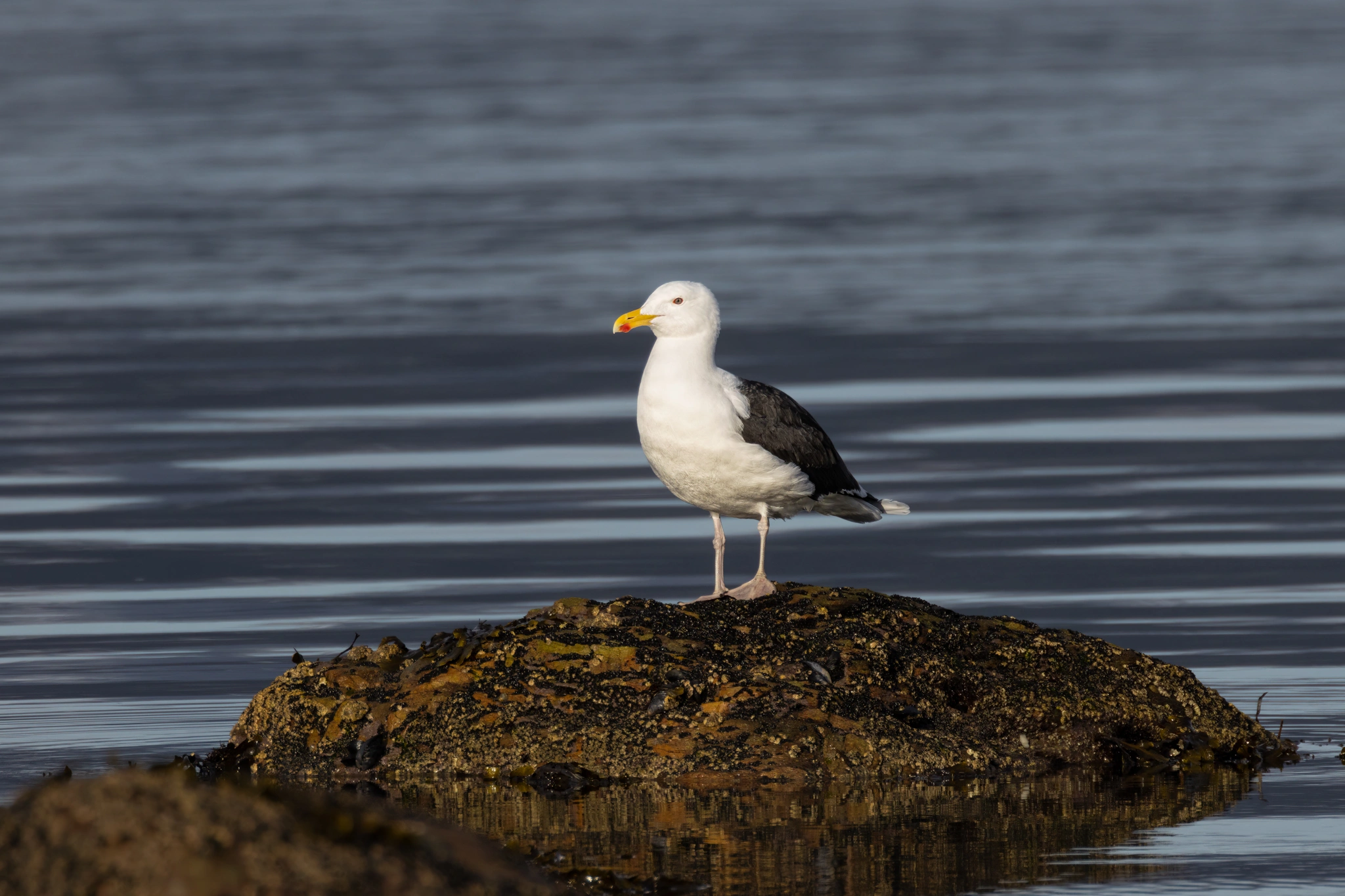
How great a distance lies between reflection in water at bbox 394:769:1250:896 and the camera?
7484 millimetres

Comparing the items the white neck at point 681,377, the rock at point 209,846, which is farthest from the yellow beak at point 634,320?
the rock at point 209,846

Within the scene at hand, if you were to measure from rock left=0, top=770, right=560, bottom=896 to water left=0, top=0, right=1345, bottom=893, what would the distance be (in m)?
2.68

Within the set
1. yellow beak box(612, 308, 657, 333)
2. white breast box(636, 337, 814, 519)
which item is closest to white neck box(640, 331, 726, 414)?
white breast box(636, 337, 814, 519)

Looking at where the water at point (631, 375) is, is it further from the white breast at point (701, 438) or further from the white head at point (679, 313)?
the white head at point (679, 313)

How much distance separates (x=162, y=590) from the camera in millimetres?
13523

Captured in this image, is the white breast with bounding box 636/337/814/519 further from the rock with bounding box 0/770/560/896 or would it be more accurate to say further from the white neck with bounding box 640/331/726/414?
the rock with bounding box 0/770/560/896

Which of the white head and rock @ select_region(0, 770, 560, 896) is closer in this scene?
rock @ select_region(0, 770, 560, 896)

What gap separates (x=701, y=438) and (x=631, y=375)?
10420mm

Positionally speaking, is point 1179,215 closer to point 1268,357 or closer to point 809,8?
point 1268,357

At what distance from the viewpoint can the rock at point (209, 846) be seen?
5039 millimetres

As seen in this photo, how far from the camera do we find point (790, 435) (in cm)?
1080

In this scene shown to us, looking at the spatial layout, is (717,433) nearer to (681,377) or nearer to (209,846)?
(681,377)

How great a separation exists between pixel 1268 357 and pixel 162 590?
1140cm

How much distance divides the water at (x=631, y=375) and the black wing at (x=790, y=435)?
6.05ft
